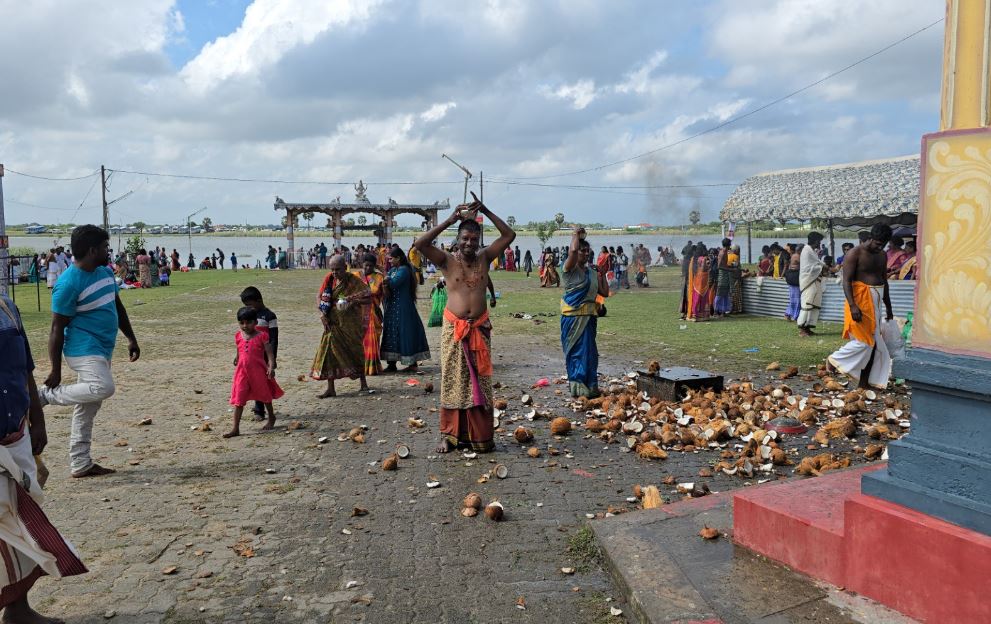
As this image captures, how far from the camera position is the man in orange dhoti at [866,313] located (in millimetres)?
8703

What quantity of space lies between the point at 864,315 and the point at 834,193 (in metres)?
11.9

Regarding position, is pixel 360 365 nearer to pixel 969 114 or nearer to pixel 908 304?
pixel 969 114

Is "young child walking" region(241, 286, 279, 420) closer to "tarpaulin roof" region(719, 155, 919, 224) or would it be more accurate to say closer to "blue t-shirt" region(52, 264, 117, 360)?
"blue t-shirt" region(52, 264, 117, 360)

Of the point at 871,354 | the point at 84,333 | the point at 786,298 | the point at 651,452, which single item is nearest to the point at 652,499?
the point at 651,452

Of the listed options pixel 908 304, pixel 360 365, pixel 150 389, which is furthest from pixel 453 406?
pixel 908 304

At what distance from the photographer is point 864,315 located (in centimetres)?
877

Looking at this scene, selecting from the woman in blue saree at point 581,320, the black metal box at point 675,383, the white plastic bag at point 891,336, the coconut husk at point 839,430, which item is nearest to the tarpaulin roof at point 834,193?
the white plastic bag at point 891,336

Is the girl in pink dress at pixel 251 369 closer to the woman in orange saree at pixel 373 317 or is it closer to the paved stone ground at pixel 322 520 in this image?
the paved stone ground at pixel 322 520

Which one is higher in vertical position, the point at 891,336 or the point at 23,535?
the point at 891,336

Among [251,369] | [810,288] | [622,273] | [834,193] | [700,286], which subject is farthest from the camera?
[622,273]

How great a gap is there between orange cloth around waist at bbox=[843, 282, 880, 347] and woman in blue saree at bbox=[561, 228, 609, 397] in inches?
115

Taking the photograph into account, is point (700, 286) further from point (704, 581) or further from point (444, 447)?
point (704, 581)

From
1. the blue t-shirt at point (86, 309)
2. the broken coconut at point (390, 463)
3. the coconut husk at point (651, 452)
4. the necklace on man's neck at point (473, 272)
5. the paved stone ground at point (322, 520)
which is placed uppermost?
the necklace on man's neck at point (473, 272)

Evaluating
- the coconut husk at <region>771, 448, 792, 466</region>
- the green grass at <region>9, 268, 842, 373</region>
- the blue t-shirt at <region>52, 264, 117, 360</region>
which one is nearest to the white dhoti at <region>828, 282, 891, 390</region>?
the green grass at <region>9, 268, 842, 373</region>
